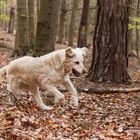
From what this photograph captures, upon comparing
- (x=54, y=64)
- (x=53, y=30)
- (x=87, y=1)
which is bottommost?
(x=54, y=64)

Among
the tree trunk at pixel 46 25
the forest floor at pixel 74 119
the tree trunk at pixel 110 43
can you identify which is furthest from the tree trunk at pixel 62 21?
the forest floor at pixel 74 119

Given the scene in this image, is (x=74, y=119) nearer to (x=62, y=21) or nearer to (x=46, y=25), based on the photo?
(x=46, y=25)

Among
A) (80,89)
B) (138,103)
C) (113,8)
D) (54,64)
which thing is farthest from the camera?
(113,8)

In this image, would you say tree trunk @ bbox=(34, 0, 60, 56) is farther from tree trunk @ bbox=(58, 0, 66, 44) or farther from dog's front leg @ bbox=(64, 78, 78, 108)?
tree trunk @ bbox=(58, 0, 66, 44)

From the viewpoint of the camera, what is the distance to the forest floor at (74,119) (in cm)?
604

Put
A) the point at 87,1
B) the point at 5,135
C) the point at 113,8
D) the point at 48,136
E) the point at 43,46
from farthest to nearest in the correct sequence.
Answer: the point at 87,1, the point at 43,46, the point at 113,8, the point at 48,136, the point at 5,135

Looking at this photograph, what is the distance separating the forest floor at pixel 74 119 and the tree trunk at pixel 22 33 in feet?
23.9

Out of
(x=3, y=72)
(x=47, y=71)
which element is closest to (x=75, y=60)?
(x=47, y=71)

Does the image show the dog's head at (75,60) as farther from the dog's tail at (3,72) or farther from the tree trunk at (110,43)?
the tree trunk at (110,43)

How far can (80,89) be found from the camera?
982 cm

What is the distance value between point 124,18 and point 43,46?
9.51 ft

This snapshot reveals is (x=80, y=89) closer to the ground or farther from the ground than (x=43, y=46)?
closer to the ground

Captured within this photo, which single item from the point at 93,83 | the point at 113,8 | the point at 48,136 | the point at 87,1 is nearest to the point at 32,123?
the point at 48,136

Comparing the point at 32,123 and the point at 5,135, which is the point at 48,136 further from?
the point at 5,135
